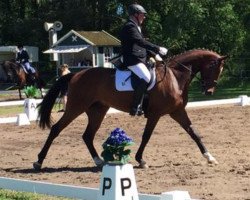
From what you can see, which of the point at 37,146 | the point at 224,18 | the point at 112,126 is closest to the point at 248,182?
the point at 37,146

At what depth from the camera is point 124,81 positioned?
956 cm

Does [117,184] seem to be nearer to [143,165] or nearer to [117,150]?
[117,150]

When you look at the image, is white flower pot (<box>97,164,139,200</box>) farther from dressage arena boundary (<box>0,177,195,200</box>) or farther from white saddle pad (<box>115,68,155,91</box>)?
white saddle pad (<box>115,68,155,91</box>)

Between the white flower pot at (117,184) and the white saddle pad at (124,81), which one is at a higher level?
the white saddle pad at (124,81)

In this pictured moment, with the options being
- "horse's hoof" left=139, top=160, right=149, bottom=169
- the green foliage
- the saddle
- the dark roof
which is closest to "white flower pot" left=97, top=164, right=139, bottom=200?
"horse's hoof" left=139, top=160, right=149, bottom=169

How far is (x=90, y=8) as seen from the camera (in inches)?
1870

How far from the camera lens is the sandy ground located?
784 cm

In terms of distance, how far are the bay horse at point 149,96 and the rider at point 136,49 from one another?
22 cm

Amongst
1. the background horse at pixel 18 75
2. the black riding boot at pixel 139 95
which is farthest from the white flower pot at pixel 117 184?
the background horse at pixel 18 75

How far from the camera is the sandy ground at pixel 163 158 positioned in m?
7.84

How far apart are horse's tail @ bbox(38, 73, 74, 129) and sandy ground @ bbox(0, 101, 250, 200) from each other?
74 centimetres

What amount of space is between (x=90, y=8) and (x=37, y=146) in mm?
36162

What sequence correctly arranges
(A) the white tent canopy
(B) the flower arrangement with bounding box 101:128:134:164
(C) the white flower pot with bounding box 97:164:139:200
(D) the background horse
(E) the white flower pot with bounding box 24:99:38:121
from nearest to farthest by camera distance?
(C) the white flower pot with bounding box 97:164:139:200 → (B) the flower arrangement with bounding box 101:128:134:164 → (E) the white flower pot with bounding box 24:99:38:121 → (D) the background horse → (A) the white tent canopy

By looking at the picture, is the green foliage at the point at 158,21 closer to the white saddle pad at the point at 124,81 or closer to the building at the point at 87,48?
the building at the point at 87,48
